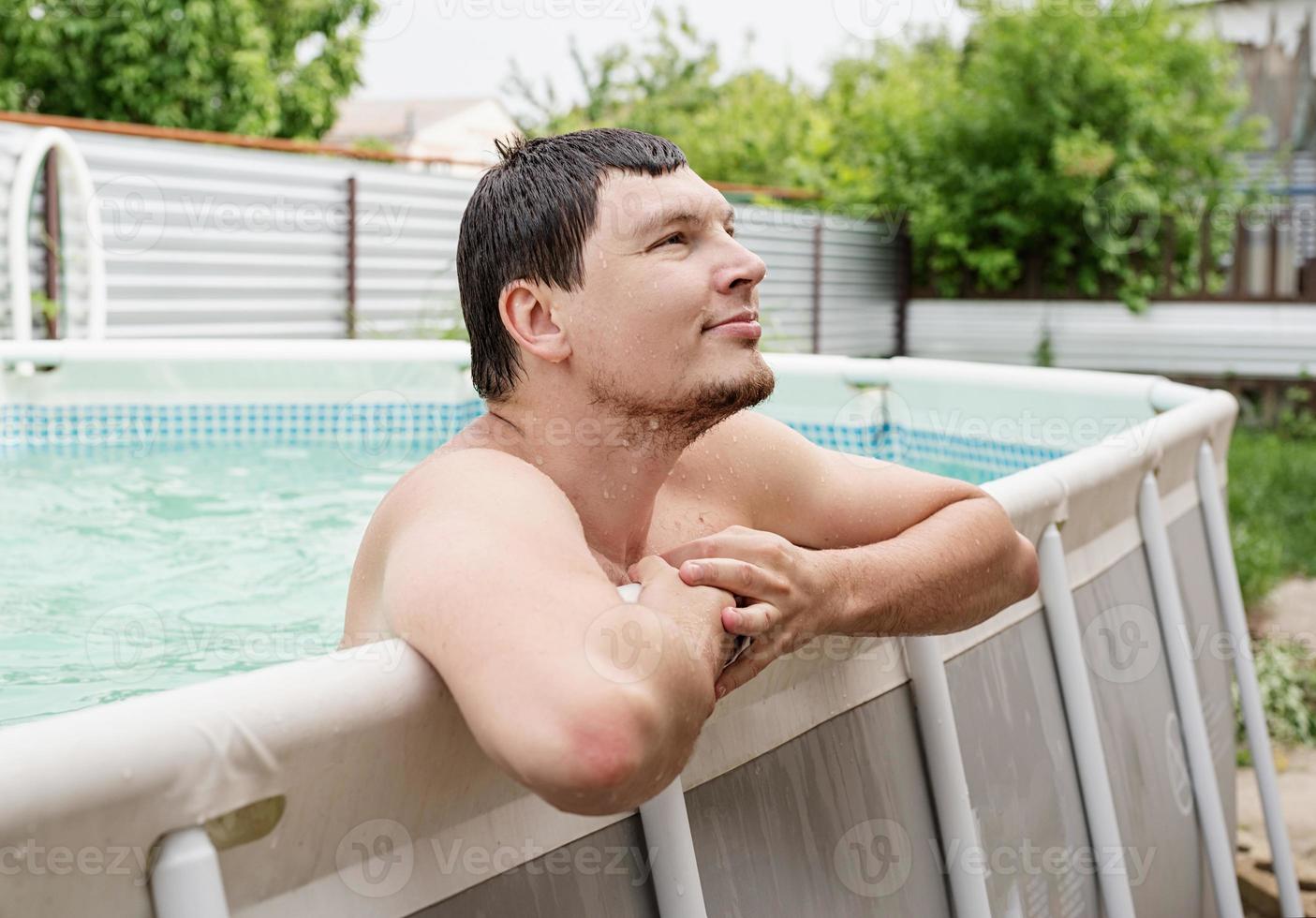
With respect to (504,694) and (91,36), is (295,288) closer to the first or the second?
(504,694)

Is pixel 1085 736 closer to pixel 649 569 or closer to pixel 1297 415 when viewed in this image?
pixel 649 569

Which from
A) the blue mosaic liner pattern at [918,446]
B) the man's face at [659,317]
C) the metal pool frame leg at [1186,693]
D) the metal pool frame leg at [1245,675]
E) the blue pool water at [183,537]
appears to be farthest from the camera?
the blue mosaic liner pattern at [918,446]

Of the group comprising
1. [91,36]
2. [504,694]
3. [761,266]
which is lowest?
[504,694]

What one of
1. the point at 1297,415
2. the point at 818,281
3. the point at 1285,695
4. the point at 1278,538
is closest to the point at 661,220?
the point at 1285,695

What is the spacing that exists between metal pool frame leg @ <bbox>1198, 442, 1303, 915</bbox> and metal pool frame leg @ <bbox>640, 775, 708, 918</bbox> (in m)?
2.44

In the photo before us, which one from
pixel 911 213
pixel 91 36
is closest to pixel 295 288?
pixel 911 213

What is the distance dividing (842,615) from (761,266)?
42 centimetres

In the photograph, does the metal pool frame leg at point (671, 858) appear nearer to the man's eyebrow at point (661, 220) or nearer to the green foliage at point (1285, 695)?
the man's eyebrow at point (661, 220)

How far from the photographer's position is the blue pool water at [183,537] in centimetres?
349

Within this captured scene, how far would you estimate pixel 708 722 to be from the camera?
58.2 inches

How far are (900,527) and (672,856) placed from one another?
70 centimetres

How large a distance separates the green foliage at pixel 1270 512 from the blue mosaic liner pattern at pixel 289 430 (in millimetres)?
1564

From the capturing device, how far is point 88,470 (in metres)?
5.40

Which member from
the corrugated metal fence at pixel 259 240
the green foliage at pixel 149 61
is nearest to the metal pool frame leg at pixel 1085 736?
Result: the corrugated metal fence at pixel 259 240
